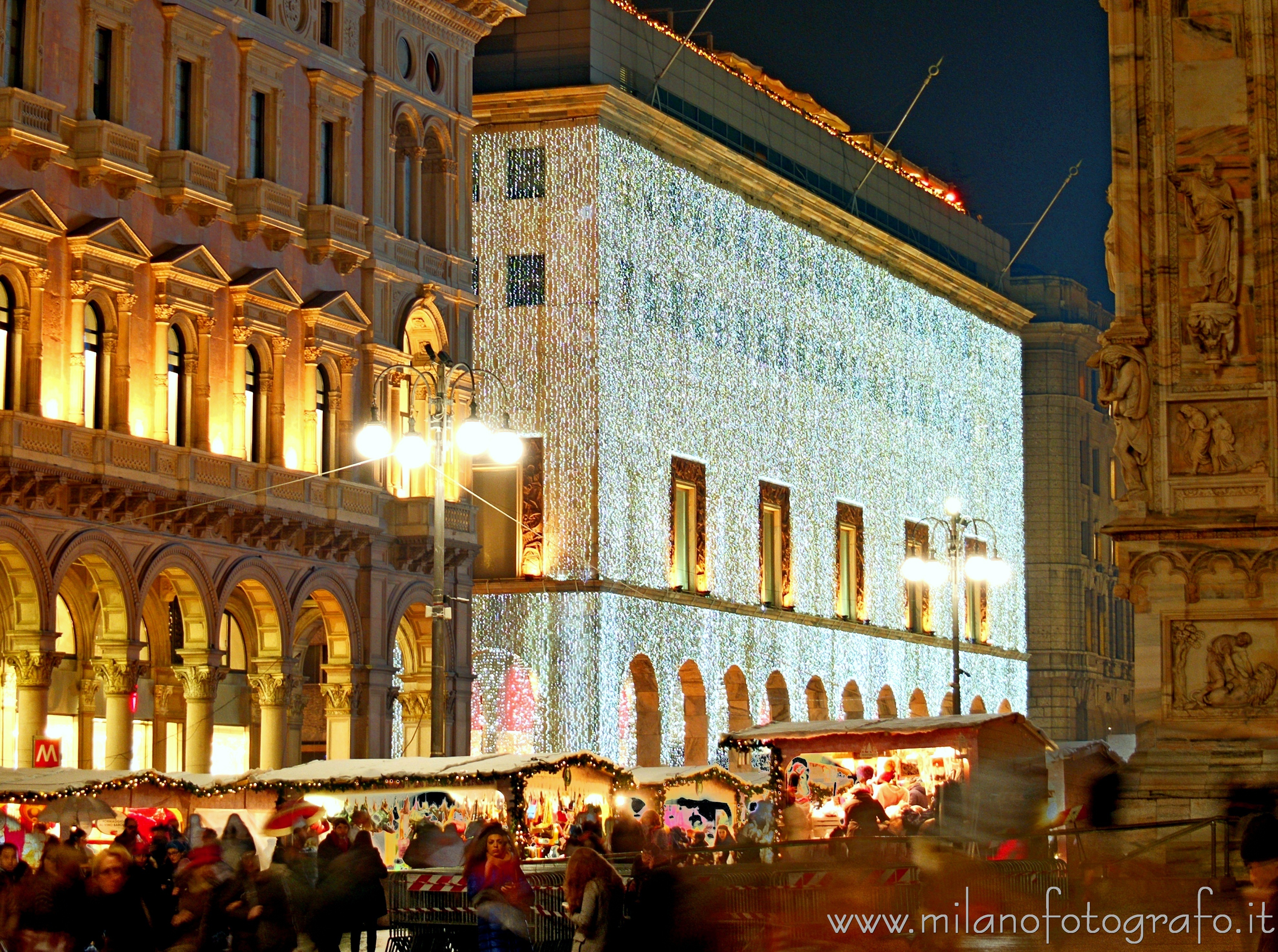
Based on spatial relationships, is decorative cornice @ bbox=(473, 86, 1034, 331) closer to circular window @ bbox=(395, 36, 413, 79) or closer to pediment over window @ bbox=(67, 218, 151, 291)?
circular window @ bbox=(395, 36, 413, 79)

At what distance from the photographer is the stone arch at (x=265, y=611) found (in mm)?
43250

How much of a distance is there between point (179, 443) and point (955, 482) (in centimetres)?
4147

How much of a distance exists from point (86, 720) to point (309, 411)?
8.00 metres

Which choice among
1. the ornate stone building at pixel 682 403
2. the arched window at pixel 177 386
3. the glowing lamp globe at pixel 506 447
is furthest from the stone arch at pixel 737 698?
the glowing lamp globe at pixel 506 447

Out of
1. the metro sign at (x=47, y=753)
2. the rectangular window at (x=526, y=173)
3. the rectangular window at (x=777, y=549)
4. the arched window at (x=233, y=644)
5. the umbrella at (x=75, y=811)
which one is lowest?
the umbrella at (x=75, y=811)

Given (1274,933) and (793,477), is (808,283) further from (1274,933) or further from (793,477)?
(1274,933)

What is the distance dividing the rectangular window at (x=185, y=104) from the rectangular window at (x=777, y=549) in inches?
1008

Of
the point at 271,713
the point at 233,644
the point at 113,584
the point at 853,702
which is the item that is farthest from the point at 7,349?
the point at 853,702

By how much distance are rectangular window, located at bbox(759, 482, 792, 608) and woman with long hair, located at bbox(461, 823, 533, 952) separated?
4668 cm

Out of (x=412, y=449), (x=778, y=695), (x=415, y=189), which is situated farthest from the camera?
(x=778, y=695)

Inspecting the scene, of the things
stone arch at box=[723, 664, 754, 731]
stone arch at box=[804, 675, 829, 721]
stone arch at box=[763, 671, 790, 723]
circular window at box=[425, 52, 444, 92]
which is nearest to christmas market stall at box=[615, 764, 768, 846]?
circular window at box=[425, 52, 444, 92]

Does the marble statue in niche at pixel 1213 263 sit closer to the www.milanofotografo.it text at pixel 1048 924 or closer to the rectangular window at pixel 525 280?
the www.milanofotografo.it text at pixel 1048 924

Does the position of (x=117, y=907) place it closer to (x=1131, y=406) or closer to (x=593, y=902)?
(x=593, y=902)

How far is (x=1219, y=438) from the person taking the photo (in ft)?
63.5
